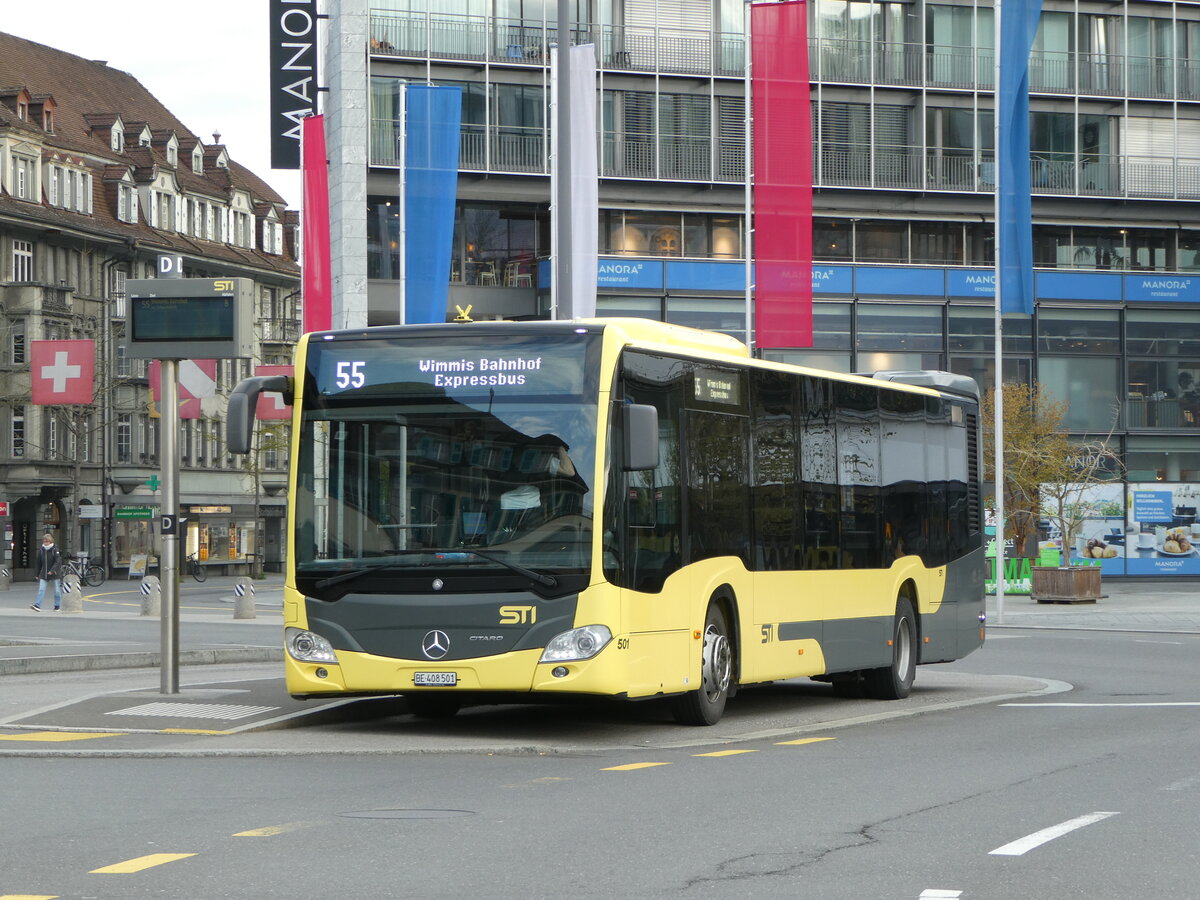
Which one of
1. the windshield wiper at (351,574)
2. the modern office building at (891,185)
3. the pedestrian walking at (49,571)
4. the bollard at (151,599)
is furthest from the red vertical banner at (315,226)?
the windshield wiper at (351,574)

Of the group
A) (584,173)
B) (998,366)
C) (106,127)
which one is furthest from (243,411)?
(106,127)

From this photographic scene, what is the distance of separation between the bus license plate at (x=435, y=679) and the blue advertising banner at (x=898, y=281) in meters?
42.3

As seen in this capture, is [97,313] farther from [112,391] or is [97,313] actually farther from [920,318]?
[920,318]

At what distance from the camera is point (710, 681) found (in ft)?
49.6

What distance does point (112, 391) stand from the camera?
8188 cm

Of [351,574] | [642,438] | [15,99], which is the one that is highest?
[15,99]

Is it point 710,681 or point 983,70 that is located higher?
point 983,70

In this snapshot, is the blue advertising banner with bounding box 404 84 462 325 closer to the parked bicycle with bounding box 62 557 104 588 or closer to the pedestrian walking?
the pedestrian walking

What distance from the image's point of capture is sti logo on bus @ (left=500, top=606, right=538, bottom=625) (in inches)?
536

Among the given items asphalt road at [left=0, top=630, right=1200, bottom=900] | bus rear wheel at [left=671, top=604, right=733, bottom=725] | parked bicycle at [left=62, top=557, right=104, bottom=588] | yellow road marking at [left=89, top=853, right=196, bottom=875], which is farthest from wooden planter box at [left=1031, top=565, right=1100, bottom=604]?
yellow road marking at [left=89, top=853, right=196, bottom=875]

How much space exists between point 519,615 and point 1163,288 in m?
47.1

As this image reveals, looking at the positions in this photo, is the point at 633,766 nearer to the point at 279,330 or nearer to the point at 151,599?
the point at 151,599

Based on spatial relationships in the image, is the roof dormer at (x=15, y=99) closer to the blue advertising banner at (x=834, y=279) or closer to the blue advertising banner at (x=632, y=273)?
the blue advertising banner at (x=632, y=273)

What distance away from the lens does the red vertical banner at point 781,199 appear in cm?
3528
